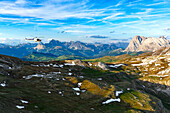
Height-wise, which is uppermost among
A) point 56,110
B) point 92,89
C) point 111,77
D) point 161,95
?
point 56,110

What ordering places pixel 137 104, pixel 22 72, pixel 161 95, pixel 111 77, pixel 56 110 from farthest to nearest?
pixel 111 77 < pixel 161 95 < pixel 22 72 < pixel 137 104 < pixel 56 110

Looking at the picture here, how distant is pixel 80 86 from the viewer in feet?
368

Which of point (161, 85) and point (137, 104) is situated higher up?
point (137, 104)

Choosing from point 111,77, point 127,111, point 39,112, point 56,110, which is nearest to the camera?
point 39,112

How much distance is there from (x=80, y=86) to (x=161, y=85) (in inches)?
5538

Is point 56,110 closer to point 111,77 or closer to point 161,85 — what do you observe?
point 111,77

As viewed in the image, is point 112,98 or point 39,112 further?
point 112,98

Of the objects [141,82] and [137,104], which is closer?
[137,104]

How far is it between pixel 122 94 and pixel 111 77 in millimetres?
91826

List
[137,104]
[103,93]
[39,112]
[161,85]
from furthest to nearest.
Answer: [161,85] < [103,93] < [137,104] < [39,112]

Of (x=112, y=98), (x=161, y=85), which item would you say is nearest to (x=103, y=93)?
(x=112, y=98)

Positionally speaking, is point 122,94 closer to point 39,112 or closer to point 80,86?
point 80,86

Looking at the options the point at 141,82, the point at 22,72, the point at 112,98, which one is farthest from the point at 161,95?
the point at 22,72

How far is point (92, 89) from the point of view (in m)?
107
